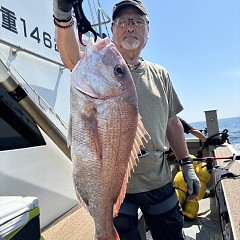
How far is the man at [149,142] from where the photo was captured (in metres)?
1.80

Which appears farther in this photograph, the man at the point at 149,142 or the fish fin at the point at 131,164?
the man at the point at 149,142

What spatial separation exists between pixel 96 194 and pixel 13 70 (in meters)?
2.05

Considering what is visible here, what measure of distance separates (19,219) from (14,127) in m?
1.50

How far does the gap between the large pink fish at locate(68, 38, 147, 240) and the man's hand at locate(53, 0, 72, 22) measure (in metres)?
0.22

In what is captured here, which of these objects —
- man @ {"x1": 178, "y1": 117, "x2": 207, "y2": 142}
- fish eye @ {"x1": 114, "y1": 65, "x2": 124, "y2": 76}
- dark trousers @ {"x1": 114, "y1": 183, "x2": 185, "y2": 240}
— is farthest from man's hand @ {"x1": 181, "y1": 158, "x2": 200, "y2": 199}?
man @ {"x1": 178, "y1": 117, "x2": 207, "y2": 142}

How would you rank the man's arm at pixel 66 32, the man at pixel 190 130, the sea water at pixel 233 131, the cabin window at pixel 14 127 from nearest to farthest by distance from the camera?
the man's arm at pixel 66 32 → the cabin window at pixel 14 127 → the man at pixel 190 130 → the sea water at pixel 233 131

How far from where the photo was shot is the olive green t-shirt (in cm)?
183

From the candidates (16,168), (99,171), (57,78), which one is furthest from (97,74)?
(57,78)

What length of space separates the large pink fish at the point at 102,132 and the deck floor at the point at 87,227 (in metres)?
1.41

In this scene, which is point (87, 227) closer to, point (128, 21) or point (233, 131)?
point (128, 21)

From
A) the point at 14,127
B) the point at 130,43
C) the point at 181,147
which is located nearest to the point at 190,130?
the point at 181,147

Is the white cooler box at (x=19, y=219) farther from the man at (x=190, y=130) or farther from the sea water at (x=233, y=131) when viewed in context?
the sea water at (x=233, y=131)

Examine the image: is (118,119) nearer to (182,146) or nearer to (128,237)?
(128,237)

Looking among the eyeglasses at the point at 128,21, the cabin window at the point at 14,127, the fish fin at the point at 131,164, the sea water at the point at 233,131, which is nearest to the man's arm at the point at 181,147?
the eyeglasses at the point at 128,21
